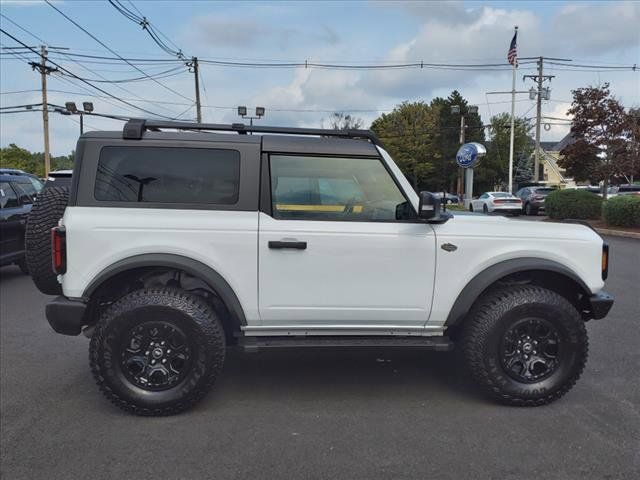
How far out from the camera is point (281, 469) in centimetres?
301

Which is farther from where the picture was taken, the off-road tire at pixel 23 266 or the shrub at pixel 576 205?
the shrub at pixel 576 205

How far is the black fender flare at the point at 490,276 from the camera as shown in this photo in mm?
3725

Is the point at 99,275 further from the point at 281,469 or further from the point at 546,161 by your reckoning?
the point at 546,161

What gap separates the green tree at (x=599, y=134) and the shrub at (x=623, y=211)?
5375mm

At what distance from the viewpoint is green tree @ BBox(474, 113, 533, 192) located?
206ft

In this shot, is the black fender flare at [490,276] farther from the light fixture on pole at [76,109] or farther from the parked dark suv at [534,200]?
the light fixture on pole at [76,109]

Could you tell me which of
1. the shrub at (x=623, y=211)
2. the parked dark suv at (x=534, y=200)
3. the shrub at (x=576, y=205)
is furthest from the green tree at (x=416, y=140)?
the shrub at (x=623, y=211)

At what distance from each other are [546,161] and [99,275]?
88.8 metres

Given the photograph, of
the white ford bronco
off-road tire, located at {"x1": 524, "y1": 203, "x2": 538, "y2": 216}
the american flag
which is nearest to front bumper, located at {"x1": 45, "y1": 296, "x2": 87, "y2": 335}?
the white ford bronco

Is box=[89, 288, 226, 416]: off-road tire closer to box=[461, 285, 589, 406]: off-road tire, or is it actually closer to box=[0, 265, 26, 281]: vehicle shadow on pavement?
box=[461, 285, 589, 406]: off-road tire

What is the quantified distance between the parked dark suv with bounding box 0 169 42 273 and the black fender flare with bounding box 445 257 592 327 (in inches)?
301

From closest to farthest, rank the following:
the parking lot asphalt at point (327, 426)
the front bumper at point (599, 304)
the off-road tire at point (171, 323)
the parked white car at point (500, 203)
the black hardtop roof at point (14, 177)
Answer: the parking lot asphalt at point (327, 426) → the off-road tire at point (171, 323) → the front bumper at point (599, 304) → the black hardtop roof at point (14, 177) → the parked white car at point (500, 203)

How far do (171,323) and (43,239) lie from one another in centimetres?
124

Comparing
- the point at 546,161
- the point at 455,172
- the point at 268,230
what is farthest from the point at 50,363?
the point at 546,161
